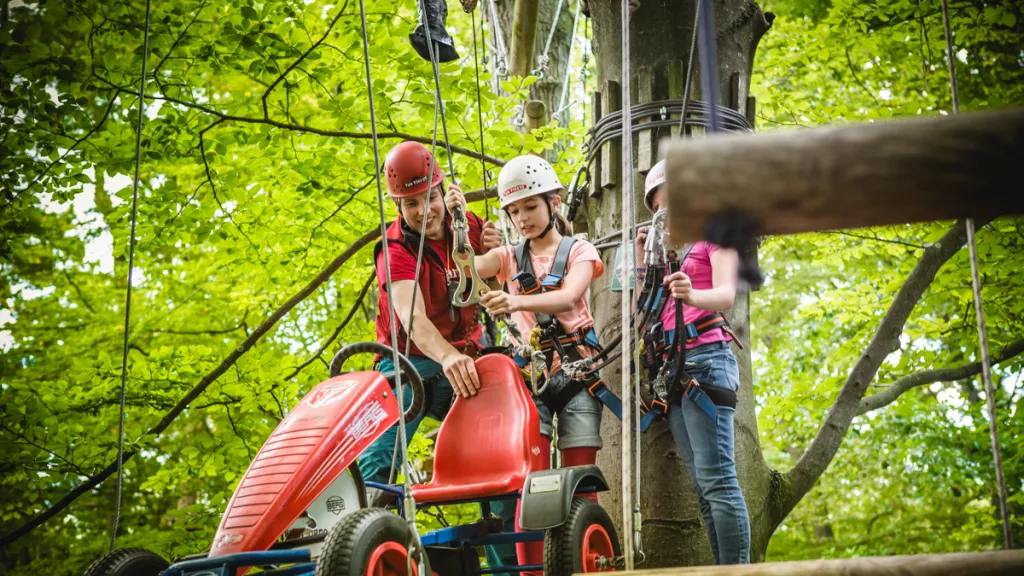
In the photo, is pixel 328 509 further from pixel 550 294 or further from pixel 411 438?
pixel 550 294

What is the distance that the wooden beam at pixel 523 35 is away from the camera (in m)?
5.99

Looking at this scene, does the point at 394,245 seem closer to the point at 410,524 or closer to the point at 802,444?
the point at 410,524

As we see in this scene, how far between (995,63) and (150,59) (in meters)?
6.17

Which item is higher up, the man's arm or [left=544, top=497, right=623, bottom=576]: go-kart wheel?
the man's arm

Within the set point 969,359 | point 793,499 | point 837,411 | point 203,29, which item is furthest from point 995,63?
point 203,29

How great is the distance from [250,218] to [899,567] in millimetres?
5509

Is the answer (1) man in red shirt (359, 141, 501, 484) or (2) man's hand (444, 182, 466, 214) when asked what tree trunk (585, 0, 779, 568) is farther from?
(2) man's hand (444, 182, 466, 214)

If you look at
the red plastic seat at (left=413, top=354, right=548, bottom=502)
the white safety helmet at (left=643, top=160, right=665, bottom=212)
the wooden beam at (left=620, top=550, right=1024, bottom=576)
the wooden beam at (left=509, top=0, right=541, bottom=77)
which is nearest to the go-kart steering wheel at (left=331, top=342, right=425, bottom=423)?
the red plastic seat at (left=413, top=354, right=548, bottom=502)

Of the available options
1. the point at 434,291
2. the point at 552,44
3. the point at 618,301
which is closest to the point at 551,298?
the point at 434,291

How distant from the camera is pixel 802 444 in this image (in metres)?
12.4

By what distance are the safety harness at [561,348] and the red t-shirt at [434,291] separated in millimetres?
347

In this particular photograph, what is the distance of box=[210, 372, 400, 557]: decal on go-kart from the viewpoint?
267 centimetres

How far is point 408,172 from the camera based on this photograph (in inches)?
155

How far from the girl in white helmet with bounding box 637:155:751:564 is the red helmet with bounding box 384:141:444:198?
40.2 inches
